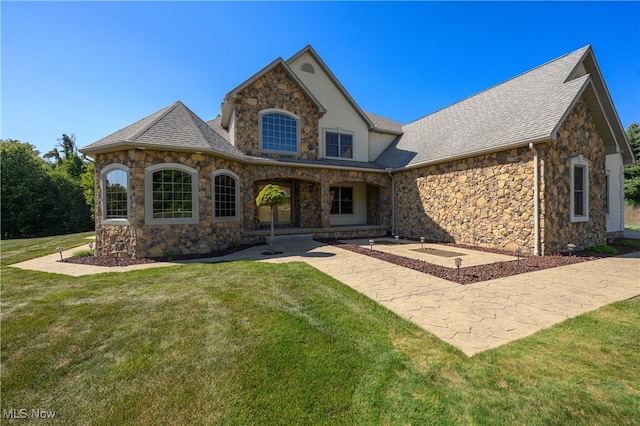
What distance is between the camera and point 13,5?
584 centimetres

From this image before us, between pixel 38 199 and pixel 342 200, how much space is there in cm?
2874

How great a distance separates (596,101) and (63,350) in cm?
1657

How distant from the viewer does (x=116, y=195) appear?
9203 millimetres

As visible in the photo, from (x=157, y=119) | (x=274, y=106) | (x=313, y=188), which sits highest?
(x=274, y=106)

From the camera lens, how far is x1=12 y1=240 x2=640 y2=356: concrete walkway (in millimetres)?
3842

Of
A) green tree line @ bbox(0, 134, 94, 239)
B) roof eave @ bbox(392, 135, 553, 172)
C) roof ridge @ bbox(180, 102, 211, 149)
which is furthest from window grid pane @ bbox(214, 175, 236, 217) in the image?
green tree line @ bbox(0, 134, 94, 239)

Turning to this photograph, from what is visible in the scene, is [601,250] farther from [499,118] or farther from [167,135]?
[167,135]

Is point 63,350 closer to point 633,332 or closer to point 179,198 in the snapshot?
point 179,198

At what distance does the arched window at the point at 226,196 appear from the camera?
33.9 ft

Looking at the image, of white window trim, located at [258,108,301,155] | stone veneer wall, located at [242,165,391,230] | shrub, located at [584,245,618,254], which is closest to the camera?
shrub, located at [584,245,618,254]

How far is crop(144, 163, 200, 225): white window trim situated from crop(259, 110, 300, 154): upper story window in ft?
15.0

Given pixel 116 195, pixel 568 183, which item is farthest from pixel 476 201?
pixel 116 195

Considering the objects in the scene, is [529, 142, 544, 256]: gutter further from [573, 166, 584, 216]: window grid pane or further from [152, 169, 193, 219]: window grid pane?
[152, 169, 193, 219]: window grid pane

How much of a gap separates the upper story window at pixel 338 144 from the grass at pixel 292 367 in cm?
1217
